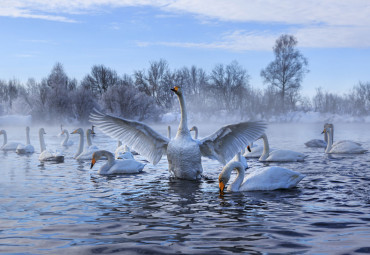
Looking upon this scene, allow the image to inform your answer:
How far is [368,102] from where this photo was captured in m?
61.1

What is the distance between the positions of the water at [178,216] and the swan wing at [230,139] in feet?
2.32

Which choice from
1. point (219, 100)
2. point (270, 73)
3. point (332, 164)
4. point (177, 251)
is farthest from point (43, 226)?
point (219, 100)

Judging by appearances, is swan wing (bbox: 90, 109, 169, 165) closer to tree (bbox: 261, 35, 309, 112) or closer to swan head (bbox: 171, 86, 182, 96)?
swan head (bbox: 171, 86, 182, 96)

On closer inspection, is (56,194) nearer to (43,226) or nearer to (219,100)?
(43,226)

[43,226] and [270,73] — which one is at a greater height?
[270,73]

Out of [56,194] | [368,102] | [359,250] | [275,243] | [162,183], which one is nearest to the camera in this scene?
[359,250]

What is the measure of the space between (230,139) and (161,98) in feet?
182

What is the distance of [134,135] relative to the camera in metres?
10.6

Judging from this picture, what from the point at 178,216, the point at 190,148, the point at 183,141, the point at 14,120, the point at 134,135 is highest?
Answer: the point at 14,120

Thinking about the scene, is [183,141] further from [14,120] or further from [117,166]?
[14,120]

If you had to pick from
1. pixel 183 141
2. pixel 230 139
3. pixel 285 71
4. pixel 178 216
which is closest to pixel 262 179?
pixel 230 139

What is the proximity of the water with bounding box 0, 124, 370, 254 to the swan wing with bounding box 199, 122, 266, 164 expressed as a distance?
0.71 m

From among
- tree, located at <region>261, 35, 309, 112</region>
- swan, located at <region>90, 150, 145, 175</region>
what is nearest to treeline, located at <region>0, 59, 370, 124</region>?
tree, located at <region>261, 35, 309, 112</region>

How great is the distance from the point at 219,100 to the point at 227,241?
5961 cm
